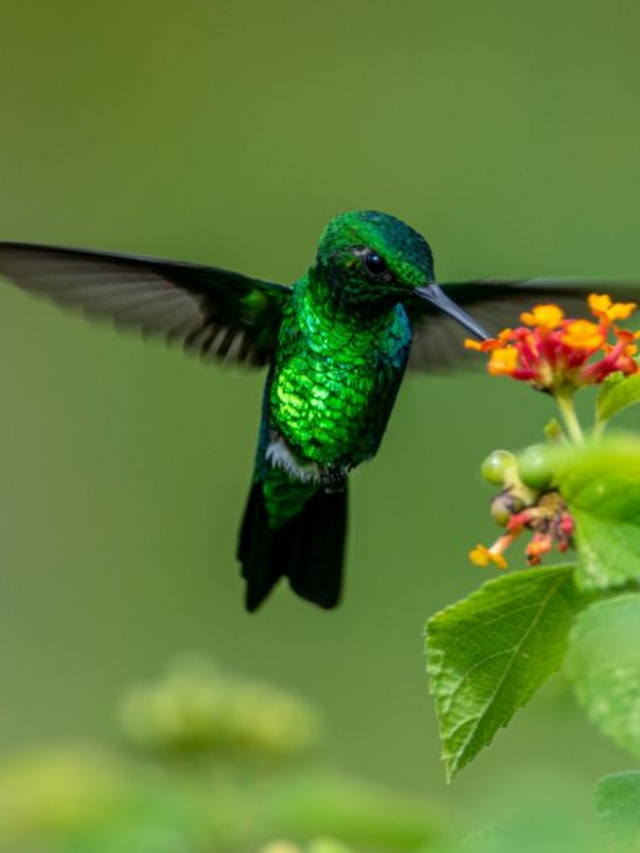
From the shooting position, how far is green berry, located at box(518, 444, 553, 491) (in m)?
1.37

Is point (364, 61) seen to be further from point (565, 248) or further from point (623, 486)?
point (623, 486)

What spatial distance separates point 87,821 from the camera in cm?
168

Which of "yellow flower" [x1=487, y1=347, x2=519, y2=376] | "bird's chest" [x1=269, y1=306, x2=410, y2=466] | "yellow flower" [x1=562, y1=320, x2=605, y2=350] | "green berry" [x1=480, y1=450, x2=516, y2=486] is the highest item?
"bird's chest" [x1=269, y1=306, x2=410, y2=466]

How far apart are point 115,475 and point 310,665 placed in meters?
1.17

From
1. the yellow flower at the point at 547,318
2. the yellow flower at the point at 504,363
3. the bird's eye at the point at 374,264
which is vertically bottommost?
the yellow flower at the point at 504,363

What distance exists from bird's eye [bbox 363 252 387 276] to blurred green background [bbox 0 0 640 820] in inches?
97.8

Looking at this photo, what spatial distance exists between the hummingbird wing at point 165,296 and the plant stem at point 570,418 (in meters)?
1.04

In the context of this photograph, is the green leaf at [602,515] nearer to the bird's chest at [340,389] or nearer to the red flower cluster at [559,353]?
the red flower cluster at [559,353]

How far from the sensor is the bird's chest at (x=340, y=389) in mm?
2445

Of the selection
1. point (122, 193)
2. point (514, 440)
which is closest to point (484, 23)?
point (122, 193)

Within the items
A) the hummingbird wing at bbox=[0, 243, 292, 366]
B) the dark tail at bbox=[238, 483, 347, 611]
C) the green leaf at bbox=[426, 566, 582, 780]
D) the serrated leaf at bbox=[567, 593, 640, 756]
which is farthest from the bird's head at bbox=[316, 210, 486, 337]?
the serrated leaf at bbox=[567, 593, 640, 756]

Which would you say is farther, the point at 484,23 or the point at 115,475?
the point at 484,23

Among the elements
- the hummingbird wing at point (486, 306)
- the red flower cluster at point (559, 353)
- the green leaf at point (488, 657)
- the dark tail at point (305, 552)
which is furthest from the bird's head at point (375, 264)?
the green leaf at point (488, 657)

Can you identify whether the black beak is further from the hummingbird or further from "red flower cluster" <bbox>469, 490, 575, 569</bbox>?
"red flower cluster" <bbox>469, 490, 575, 569</bbox>
